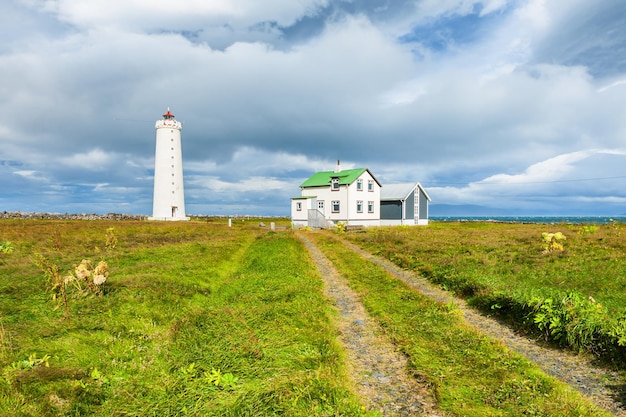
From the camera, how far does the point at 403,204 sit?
62438mm

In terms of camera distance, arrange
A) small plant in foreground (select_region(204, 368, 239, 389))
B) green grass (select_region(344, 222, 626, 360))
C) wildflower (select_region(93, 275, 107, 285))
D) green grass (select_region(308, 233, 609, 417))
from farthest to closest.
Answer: wildflower (select_region(93, 275, 107, 285)) < green grass (select_region(344, 222, 626, 360)) < small plant in foreground (select_region(204, 368, 239, 389)) < green grass (select_region(308, 233, 609, 417))

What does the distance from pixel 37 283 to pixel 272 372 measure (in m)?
11.4

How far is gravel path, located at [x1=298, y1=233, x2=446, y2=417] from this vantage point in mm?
6426

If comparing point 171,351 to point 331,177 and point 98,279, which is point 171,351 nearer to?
point 98,279

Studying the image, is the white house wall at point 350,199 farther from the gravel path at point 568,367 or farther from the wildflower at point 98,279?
the wildflower at point 98,279

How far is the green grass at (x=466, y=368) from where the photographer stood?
6.27m

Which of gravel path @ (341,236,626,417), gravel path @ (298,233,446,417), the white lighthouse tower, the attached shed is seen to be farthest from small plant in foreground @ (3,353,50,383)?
the white lighthouse tower

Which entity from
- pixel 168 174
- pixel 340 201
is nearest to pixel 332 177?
pixel 340 201

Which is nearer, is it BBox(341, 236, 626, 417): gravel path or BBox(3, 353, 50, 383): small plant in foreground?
BBox(3, 353, 50, 383): small plant in foreground

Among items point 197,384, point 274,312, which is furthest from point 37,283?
point 197,384

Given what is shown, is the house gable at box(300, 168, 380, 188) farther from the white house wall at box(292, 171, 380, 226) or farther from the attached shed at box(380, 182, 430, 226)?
the attached shed at box(380, 182, 430, 226)

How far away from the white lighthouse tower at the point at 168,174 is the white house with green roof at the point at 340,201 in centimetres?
2383

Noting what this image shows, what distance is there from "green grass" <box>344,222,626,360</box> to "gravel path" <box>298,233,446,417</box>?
4.19m

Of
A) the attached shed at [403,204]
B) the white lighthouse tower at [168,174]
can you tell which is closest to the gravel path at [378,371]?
the attached shed at [403,204]
